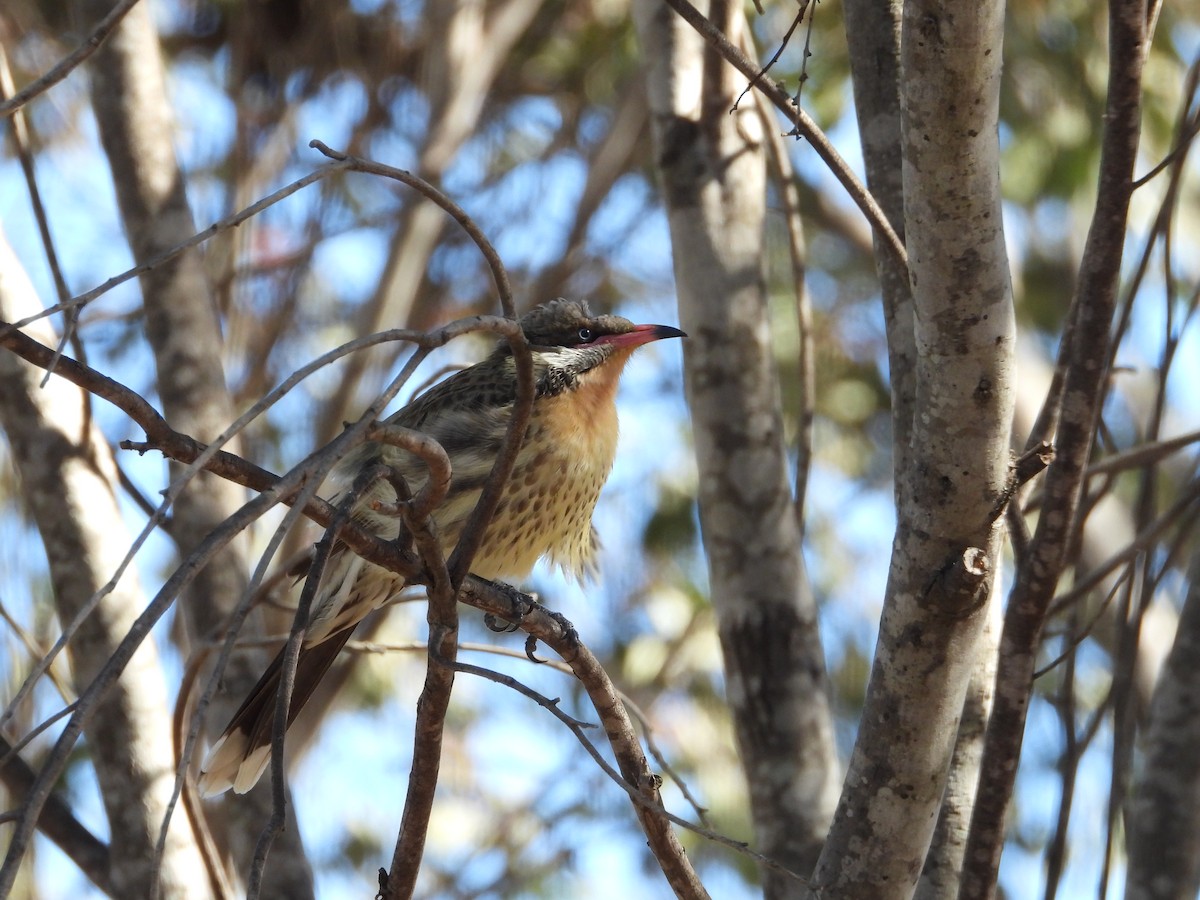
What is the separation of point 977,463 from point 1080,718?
6308mm

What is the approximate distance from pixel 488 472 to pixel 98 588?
3.65 ft

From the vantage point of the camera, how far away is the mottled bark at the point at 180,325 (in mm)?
4145

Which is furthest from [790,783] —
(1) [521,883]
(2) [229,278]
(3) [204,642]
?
(1) [521,883]

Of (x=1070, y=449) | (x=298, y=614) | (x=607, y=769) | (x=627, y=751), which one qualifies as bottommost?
(x=298, y=614)

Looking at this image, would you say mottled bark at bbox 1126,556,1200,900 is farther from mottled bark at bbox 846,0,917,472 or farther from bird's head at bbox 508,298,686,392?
bird's head at bbox 508,298,686,392

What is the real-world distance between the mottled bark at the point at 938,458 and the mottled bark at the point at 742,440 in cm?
96

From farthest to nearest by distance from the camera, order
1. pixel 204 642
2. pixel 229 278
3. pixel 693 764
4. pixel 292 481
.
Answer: pixel 693 764 → pixel 229 278 → pixel 204 642 → pixel 292 481

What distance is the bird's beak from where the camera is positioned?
4621 millimetres

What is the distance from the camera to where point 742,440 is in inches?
162

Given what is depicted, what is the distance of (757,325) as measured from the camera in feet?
13.9

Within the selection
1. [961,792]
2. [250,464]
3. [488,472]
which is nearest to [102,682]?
[250,464]

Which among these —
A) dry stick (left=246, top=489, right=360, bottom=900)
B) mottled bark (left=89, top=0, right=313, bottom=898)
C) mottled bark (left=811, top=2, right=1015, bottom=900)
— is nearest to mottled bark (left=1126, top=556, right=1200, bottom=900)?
mottled bark (left=811, top=2, right=1015, bottom=900)

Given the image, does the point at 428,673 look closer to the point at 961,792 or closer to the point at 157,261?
the point at 157,261

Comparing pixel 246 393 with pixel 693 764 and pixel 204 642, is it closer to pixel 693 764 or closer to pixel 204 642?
pixel 693 764
